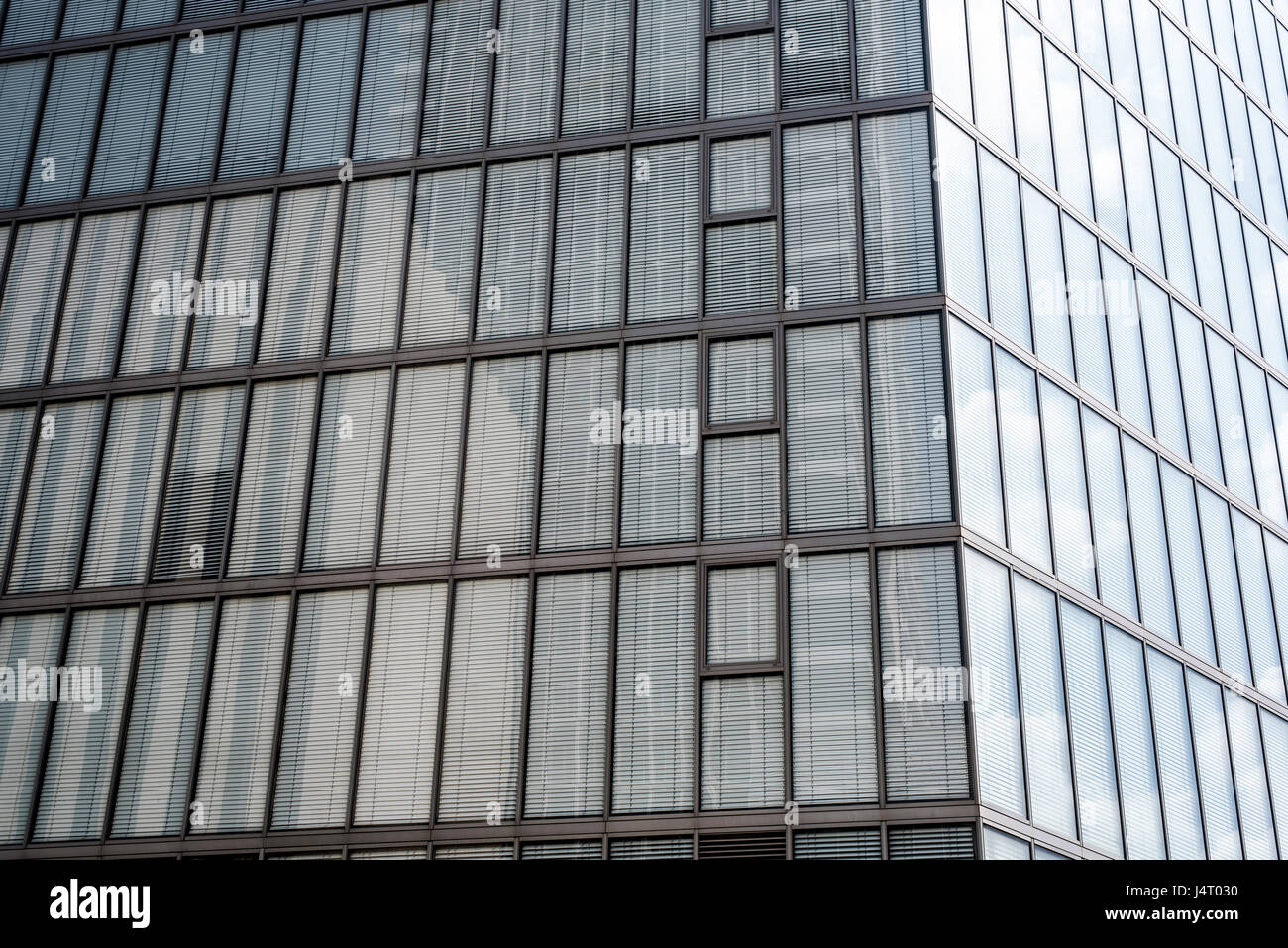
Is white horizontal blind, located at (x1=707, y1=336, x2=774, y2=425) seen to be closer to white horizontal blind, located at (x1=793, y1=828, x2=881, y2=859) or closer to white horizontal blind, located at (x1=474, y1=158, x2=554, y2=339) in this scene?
white horizontal blind, located at (x1=474, y1=158, x2=554, y2=339)

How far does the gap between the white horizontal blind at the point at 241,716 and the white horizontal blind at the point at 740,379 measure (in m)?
7.57

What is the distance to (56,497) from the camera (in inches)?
1150

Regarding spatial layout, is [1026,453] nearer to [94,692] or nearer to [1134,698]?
[1134,698]

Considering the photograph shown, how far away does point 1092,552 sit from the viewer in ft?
90.7

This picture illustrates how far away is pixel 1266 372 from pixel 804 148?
12841 mm

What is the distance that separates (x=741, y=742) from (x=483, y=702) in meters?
4.00

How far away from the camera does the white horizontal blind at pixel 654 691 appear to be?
24344 mm

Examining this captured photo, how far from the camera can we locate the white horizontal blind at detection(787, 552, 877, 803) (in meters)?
23.8

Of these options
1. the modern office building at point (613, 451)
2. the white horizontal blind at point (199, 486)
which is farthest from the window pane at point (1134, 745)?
the white horizontal blind at point (199, 486)

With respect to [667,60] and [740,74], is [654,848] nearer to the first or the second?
[740,74]

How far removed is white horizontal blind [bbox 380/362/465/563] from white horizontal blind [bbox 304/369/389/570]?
0.94 feet

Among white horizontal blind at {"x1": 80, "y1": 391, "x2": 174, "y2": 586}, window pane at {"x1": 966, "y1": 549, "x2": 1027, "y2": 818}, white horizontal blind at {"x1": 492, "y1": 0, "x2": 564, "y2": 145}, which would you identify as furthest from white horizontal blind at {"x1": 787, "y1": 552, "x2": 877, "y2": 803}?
white horizontal blind at {"x1": 80, "y1": 391, "x2": 174, "y2": 586}
